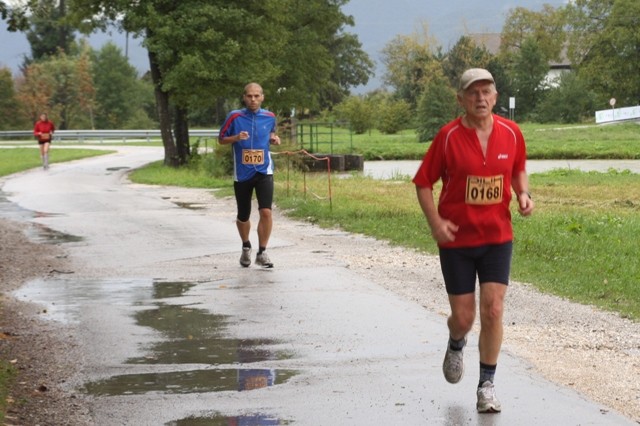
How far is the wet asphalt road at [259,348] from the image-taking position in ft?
22.8

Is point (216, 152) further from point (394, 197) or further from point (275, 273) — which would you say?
point (275, 273)

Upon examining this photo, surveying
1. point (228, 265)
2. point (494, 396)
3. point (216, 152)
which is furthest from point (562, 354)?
point (216, 152)

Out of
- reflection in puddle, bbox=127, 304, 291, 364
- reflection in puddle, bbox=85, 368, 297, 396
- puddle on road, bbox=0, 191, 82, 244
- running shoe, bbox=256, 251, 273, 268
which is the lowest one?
puddle on road, bbox=0, 191, 82, 244

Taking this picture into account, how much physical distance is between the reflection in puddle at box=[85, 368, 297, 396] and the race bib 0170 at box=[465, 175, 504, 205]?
5.93 ft

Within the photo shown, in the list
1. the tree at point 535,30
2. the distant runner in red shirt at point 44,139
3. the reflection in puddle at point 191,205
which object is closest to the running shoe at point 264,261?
the reflection in puddle at point 191,205

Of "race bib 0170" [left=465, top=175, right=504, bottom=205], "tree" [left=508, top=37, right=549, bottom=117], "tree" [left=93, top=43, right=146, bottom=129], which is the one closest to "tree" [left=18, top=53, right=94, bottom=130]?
"tree" [left=93, top=43, right=146, bottom=129]

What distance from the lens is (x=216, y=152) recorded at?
35438 mm

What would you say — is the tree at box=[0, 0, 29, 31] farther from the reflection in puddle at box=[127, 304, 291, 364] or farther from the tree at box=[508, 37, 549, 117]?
the tree at box=[508, 37, 549, 117]

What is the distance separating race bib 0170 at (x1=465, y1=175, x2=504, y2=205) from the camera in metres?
6.93

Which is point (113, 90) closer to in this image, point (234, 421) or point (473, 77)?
point (473, 77)

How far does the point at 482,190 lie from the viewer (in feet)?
22.7

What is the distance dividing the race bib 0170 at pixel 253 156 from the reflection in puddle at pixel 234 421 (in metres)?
6.57

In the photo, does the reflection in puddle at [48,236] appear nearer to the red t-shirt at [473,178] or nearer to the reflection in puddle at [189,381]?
the reflection in puddle at [189,381]

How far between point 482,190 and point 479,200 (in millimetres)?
59
